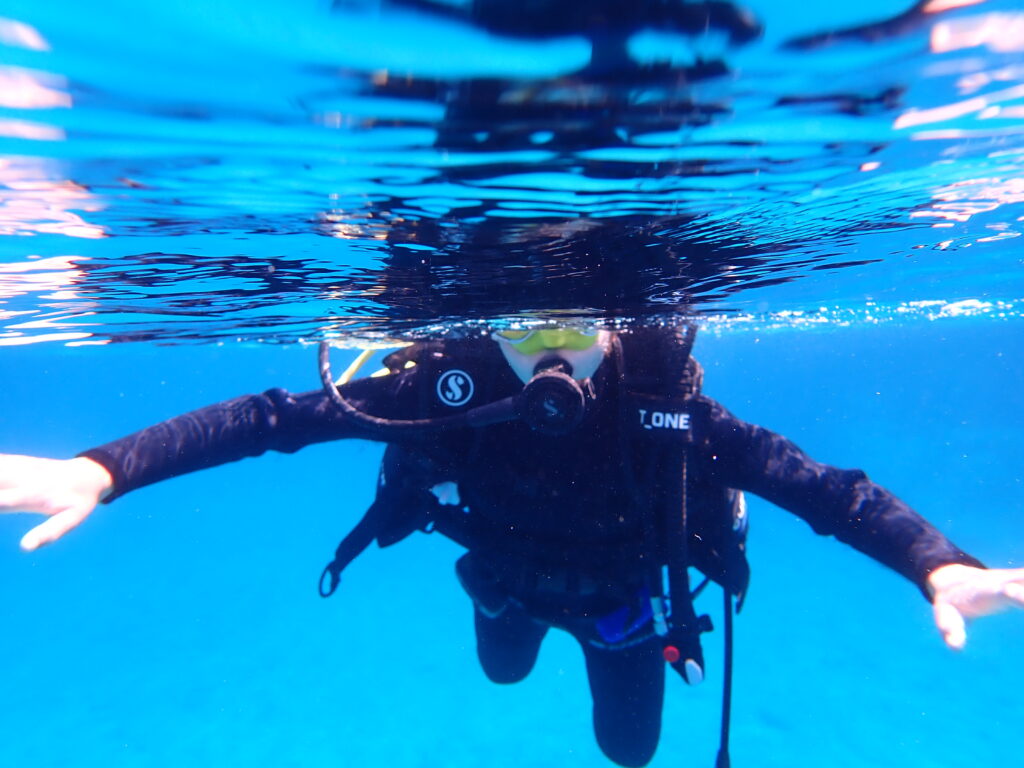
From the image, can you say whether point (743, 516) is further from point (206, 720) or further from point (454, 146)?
point (206, 720)

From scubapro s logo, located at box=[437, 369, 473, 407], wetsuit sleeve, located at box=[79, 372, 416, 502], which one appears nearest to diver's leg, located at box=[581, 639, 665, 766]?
scubapro s logo, located at box=[437, 369, 473, 407]

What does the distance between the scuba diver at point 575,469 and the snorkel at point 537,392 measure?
15mm

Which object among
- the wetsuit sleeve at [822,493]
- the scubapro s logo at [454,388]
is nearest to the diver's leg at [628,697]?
the wetsuit sleeve at [822,493]

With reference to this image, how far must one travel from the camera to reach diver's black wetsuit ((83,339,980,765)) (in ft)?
14.7

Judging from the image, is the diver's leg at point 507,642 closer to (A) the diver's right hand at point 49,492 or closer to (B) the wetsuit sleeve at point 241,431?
(B) the wetsuit sleeve at point 241,431

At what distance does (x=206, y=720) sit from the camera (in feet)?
46.2

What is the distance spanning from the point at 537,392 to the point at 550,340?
771 mm

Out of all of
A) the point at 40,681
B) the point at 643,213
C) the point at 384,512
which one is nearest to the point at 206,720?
the point at 40,681

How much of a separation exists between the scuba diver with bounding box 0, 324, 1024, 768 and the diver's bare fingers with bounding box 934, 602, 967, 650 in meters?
0.52

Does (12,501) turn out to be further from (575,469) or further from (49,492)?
(575,469)

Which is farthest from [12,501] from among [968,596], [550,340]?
[968,596]

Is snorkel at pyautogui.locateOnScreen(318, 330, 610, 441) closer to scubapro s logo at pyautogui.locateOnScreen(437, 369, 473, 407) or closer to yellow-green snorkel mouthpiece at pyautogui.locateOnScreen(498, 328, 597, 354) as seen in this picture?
yellow-green snorkel mouthpiece at pyautogui.locateOnScreen(498, 328, 597, 354)

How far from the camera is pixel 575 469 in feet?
17.3

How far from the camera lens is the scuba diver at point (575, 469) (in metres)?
4.39
